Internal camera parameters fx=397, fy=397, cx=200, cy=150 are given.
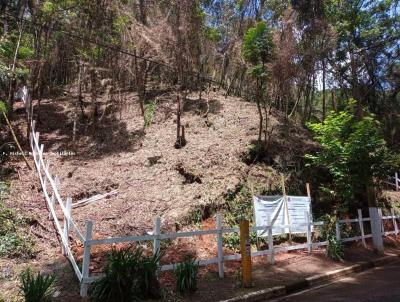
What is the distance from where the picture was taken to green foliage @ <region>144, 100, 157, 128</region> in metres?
20.7

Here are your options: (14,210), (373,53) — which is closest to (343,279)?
(14,210)

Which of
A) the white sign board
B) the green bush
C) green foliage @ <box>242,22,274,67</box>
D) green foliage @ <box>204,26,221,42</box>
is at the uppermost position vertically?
green foliage @ <box>204,26,221,42</box>

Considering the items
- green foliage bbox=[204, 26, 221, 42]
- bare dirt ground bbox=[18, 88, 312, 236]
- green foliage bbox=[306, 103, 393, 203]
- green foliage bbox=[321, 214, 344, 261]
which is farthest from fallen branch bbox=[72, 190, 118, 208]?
green foliage bbox=[204, 26, 221, 42]

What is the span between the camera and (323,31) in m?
19.7

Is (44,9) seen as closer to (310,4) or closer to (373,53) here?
(310,4)

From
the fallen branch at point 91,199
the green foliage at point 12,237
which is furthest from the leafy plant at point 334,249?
the green foliage at point 12,237

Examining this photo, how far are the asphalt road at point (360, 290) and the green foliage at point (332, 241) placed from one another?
133cm

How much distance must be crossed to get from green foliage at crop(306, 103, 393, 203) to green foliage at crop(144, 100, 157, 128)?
9135 millimetres

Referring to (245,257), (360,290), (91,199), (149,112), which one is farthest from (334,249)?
(149,112)

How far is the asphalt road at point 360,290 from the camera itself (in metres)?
7.61

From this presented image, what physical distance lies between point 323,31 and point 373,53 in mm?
5913

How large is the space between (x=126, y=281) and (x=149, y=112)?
52.0ft

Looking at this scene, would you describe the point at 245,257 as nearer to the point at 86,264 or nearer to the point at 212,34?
the point at 86,264

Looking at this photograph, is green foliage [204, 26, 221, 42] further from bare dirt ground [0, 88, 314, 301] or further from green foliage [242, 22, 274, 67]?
green foliage [242, 22, 274, 67]
